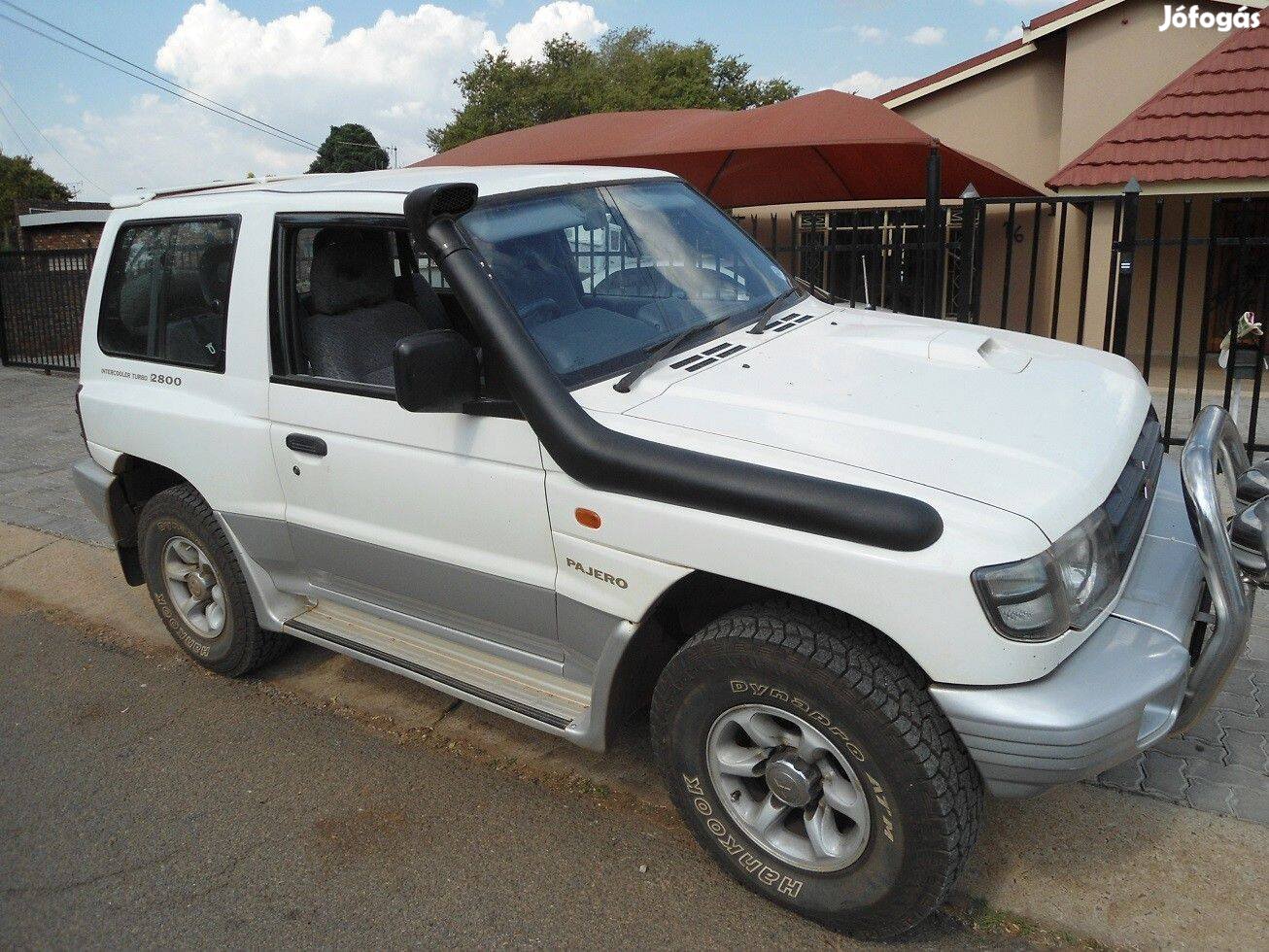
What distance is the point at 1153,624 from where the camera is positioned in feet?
8.61

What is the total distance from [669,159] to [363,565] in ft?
20.2

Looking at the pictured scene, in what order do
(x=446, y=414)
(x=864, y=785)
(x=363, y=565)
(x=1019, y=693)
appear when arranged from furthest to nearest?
(x=363, y=565), (x=446, y=414), (x=864, y=785), (x=1019, y=693)

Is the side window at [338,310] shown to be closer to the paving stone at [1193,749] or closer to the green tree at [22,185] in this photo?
the paving stone at [1193,749]

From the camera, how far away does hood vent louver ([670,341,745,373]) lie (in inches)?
125

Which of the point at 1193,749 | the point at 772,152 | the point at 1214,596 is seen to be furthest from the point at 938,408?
the point at 772,152

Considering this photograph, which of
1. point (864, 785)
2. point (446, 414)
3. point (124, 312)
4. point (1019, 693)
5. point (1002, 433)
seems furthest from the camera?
point (124, 312)

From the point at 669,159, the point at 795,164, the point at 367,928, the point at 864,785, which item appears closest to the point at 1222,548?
the point at 864,785

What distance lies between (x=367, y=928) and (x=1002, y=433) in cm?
221

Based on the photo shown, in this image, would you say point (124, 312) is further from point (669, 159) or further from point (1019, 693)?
point (669, 159)

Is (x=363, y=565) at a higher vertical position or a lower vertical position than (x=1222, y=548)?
lower

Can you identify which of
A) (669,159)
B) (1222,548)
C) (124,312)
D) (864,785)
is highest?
(669,159)

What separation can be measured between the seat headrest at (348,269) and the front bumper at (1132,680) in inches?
102

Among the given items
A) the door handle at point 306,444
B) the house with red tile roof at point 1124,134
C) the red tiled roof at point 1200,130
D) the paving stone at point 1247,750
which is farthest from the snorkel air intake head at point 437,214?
the red tiled roof at point 1200,130

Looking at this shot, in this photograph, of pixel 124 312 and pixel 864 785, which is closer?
pixel 864 785
